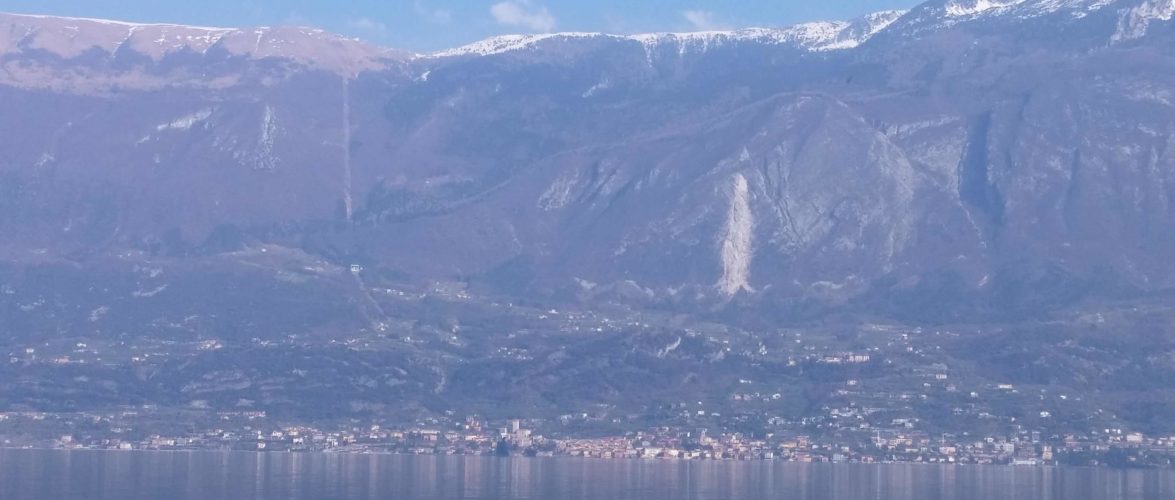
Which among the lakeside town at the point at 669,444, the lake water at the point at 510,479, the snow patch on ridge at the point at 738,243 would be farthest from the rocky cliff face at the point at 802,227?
the lake water at the point at 510,479

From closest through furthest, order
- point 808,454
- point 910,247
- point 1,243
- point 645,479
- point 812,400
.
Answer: point 645,479, point 808,454, point 812,400, point 910,247, point 1,243

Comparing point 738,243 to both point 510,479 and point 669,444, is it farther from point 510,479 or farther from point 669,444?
point 510,479

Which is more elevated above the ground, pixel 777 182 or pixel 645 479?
pixel 777 182

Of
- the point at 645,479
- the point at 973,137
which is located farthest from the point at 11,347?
the point at 973,137

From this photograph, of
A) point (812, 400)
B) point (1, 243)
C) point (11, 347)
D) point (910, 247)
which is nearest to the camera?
point (812, 400)

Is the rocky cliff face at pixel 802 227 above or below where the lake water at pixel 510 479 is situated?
above

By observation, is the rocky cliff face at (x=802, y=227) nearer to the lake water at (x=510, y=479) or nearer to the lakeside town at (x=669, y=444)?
the lakeside town at (x=669, y=444)

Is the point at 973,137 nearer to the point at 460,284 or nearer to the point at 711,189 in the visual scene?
the point at 711,189
